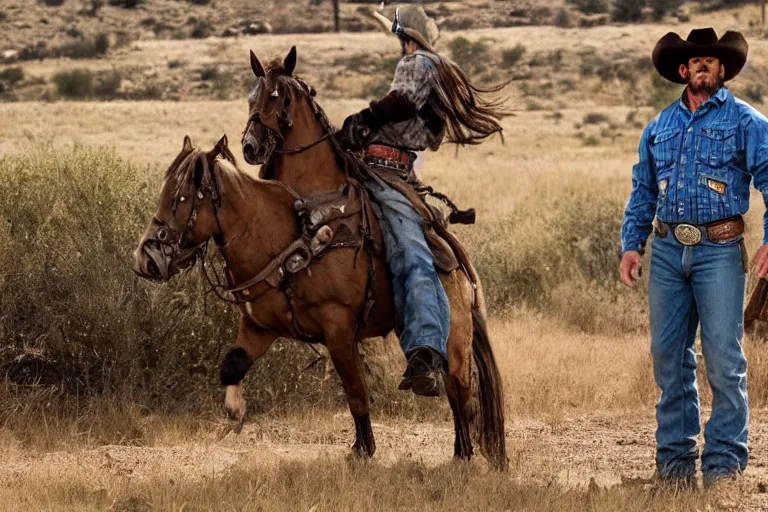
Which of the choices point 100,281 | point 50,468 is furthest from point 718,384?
point 100,281

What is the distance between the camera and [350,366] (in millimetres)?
7195

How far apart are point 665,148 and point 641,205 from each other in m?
0.38

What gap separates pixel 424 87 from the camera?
24.4 feet

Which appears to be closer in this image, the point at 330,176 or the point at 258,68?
the point at 258,68

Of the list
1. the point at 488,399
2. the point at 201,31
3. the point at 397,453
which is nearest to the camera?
the point at 488,399

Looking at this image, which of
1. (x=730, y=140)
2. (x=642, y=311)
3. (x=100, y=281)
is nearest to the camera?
(x=730, y=140)

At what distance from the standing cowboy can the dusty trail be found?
1.16ft

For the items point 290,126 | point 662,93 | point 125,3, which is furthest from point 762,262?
point 125,3

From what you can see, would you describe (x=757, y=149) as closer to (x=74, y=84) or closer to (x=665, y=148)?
(x=665, y=148)

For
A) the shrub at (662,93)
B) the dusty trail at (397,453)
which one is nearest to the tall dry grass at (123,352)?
the dusty trail at (397,453)

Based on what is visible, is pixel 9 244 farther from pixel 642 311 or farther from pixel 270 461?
pixel 642 311

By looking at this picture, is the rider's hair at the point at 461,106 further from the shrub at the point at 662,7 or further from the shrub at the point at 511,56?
the shrub at the point at 662,7

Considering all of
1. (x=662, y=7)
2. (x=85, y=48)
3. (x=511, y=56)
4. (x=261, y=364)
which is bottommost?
(x=85, y=48)

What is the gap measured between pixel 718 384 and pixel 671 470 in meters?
0.56
